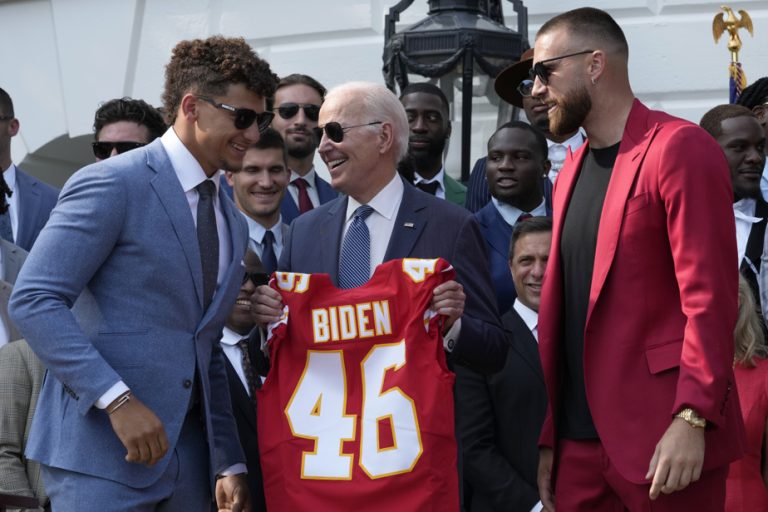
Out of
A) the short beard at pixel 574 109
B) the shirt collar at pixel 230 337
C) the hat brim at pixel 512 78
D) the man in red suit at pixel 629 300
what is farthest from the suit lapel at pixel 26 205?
the short beard at pixel 574 109

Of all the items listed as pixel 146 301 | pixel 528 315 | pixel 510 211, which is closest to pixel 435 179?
pixel 510 211

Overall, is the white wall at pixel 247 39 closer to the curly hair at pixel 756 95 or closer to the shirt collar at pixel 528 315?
the curly hair at pixel 756 95

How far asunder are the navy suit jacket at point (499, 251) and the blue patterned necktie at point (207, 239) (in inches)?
81.6

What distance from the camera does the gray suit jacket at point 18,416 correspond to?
550 centimetres

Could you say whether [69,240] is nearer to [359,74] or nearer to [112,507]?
[112,507]

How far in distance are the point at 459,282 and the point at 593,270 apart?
0.71 meters

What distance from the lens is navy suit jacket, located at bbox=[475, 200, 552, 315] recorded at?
6.35m

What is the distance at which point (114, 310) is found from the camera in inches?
164

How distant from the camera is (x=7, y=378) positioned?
5617 millimetres

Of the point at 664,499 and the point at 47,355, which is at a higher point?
the point at 47,355

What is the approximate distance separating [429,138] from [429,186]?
29 cm

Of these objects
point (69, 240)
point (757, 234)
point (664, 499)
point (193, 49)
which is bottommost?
point (664, 499)

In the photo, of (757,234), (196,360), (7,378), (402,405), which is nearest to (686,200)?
→ (402,405)

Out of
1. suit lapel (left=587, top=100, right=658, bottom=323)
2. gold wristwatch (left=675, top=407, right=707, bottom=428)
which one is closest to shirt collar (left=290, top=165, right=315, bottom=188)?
suit lapel (left=587, top=100, right=658, bottom=323)
